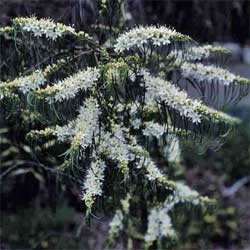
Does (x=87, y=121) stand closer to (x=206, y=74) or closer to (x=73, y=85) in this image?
(x=73, y=85)

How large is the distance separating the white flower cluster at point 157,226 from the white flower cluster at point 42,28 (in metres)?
1.18

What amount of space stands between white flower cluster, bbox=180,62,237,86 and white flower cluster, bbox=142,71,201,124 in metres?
0.31

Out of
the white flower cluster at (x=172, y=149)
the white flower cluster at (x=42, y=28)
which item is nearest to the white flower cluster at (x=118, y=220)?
the white flower cluster at (x=172, y=149)

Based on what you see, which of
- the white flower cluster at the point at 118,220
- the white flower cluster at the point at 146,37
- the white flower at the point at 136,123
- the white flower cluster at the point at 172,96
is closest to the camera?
the white flower cluster at the point at 146,37

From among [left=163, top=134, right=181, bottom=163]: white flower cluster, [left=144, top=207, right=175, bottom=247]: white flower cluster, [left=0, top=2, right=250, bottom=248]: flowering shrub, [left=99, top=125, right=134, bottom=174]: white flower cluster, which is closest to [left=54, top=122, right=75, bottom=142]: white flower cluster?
[left=0, top=2, right=250, bottom=248]: flowering shrub

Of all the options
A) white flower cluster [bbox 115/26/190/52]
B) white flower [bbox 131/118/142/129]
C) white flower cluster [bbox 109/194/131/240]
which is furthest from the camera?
white flower cluster [bbox 109/194/131/240]

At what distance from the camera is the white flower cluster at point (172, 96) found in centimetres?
250

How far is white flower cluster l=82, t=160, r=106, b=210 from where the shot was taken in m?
2.40

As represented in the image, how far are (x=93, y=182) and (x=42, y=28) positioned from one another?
0.64 m

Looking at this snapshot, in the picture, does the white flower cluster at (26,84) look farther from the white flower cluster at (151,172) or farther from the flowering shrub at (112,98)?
the white flower cluster at (151,172)

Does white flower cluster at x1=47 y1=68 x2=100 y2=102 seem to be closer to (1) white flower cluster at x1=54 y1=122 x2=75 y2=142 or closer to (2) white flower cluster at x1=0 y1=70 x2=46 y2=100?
(2) white flower cluster at x1=0 y1=70 x2=46 y2=100

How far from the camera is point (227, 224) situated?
461 cm

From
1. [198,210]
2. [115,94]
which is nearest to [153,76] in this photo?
[115,94]

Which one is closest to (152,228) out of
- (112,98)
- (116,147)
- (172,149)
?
(172,149)
